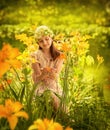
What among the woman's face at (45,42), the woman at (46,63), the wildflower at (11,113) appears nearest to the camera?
the wildflower at (11,113)

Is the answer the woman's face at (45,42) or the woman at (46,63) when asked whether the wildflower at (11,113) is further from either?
the woman's face at (45,42)

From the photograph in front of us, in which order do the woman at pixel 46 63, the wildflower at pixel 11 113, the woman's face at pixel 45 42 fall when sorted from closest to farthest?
1. the wildflower at pixel 11 113
2. the woman at pixel 46 63
3. the woman's face at pixel 45 42

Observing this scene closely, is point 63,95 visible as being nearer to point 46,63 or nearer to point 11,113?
point 11,113

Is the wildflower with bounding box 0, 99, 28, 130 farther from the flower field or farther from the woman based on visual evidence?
the woman

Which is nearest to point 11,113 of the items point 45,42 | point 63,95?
point 63,95

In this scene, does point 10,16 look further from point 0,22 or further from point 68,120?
point 68,120

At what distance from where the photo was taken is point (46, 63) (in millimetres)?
4020

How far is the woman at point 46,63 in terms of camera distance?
383cm

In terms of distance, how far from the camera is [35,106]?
10.7ft

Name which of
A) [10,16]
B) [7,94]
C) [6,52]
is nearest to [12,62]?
[6,52]

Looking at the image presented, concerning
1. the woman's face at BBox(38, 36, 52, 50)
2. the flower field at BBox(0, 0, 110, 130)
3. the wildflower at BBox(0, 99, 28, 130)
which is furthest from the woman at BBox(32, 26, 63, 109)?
the wildflower at BBox(0, 99, 28, 130)

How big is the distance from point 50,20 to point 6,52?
35.4 feet

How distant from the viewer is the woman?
12.6 ft

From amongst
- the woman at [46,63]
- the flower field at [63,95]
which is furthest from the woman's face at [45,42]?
the flower field at [63,95]
